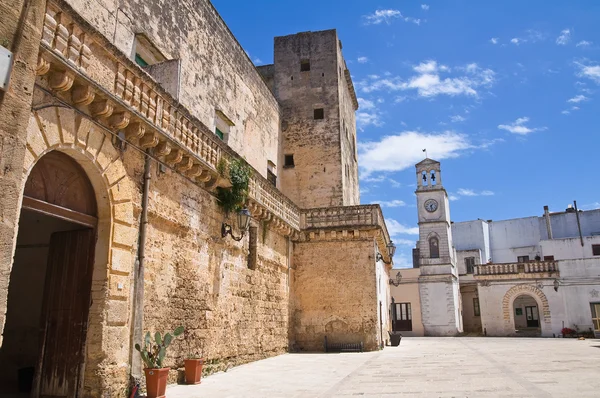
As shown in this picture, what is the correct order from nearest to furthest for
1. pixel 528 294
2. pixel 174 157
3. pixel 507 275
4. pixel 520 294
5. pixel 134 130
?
pixel 134 130 < pixel 174 157 < pixel 528 294 < pixel 520 294 < pixel 507 275

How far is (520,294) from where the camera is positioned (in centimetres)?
3014

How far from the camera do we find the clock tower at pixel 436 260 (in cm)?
3384

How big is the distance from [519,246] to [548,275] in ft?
53.9

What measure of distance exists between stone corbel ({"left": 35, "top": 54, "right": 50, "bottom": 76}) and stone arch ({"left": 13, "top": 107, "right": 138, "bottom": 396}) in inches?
17.3

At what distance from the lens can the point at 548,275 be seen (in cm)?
2944

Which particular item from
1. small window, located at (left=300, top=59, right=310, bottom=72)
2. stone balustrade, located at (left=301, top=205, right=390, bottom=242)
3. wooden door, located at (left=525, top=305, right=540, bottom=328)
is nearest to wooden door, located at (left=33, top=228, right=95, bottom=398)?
stone balustrade, located at (left=301, top=205, right=390, bottom=242)

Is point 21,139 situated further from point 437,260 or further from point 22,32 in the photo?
point 437,260

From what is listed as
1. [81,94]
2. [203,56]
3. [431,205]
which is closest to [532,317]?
[431,205]

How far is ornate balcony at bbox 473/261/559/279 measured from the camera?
29531 mm

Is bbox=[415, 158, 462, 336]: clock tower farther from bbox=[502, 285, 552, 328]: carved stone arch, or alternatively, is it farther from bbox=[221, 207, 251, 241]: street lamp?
bbox=[221, 207, 251, 241]: street lamp

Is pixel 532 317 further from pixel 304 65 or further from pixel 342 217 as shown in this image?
pixel 304 65

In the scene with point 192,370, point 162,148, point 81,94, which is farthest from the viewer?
point 192,370

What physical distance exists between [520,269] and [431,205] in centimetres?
848

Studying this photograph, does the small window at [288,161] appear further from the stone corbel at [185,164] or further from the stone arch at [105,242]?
the stone arch at [105,242]
